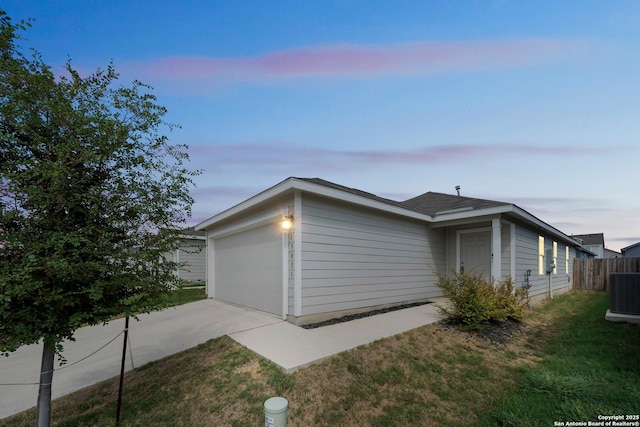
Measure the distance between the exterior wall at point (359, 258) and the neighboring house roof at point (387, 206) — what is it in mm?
312

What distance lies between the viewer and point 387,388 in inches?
143

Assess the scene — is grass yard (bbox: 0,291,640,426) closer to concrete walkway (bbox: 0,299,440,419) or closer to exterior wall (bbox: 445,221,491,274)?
concrete walkway (bbox: 0,299,440,419)

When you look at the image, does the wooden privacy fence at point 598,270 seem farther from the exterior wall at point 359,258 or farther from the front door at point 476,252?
the exterior wall at point 359,258

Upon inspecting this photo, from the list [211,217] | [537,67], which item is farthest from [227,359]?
[537,67]

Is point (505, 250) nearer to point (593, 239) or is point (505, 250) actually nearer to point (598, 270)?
point (598, 270)

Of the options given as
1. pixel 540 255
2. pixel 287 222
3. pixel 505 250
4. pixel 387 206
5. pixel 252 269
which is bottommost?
pixel 252 269

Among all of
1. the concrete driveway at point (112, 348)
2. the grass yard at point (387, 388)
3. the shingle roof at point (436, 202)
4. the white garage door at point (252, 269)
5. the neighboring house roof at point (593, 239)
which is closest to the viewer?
the grass yard at point (387, 388)

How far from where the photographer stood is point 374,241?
292 inches

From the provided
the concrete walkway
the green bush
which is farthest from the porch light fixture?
the green bush

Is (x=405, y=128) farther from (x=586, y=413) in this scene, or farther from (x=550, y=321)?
(x=586, y=413)

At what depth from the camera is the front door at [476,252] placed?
8.85 m

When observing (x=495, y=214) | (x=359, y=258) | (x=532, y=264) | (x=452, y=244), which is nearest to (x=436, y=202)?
(x=452, y=244)

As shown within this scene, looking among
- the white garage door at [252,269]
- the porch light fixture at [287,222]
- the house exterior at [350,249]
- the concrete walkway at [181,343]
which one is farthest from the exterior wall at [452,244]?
the porch light fixture at [287,222]

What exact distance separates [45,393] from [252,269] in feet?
16.9
